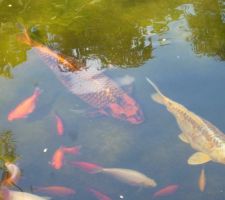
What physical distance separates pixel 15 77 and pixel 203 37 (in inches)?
83.2

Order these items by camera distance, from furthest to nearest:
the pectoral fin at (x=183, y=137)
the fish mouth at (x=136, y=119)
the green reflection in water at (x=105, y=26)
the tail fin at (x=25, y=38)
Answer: the tail fin at (x=25, y=38) < the green reflection in water at (x=105, y=26) < the fish mouth at (x=136, y=119) < the pectoral fin at (x=183, y=137)

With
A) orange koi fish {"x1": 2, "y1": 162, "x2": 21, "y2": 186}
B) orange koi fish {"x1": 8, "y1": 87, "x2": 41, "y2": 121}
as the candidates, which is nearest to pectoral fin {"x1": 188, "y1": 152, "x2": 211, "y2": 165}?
orange koi fish {"x1": 2, "y1": 162, "x2": 21, "y2": 186}

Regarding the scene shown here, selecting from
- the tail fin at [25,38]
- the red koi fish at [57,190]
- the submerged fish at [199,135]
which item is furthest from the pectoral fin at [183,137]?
the tail fin at [25,38]

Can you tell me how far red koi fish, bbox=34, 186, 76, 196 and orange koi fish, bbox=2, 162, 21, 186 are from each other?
0.20m

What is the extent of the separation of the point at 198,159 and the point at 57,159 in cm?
116

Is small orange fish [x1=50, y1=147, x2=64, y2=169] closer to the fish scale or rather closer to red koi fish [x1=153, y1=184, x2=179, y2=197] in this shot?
the fish scale

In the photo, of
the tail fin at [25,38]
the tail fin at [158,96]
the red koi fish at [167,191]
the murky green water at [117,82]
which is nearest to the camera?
the red koi fish at [167,191]

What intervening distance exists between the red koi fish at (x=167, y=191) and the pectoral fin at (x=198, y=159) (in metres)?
0.25

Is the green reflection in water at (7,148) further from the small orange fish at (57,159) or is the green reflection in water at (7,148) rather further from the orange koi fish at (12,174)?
the small orange fish at (57,159)

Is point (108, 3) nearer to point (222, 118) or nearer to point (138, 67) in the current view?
→ point (138, 67)

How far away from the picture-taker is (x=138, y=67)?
4.63 meters

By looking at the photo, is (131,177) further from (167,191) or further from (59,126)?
(59,126)

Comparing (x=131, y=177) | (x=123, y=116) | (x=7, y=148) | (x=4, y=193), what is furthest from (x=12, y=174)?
(x=123, y=116)

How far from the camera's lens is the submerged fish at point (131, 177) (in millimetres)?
3449
